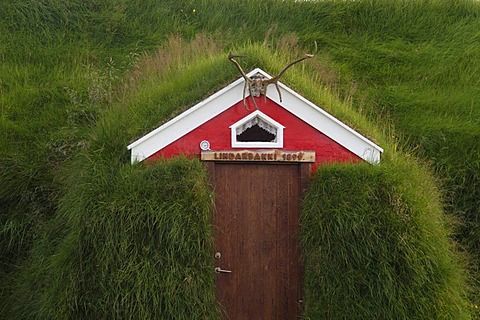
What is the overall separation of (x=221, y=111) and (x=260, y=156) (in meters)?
0.69

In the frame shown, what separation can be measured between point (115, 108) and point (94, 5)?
5440mm

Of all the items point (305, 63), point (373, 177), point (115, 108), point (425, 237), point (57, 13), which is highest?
point (57, 13)

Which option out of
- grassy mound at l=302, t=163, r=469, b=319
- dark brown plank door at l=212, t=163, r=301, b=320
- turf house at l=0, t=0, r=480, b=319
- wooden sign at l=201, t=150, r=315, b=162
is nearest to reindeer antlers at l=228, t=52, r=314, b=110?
turf house at l=0, t=0, r=480, b=319

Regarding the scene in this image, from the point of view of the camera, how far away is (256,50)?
24.2 ft

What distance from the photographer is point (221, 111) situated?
6188mm

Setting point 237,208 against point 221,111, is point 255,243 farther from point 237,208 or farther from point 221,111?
point 221,111

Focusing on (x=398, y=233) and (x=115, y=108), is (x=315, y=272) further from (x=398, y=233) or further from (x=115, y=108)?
(x=115, y=108)

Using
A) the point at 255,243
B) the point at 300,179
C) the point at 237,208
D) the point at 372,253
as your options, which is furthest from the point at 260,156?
the point at 372,253

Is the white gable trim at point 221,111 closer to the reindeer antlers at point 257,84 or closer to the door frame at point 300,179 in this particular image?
the reindeer antlers at point 257,84

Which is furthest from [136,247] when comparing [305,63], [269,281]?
[305,63]

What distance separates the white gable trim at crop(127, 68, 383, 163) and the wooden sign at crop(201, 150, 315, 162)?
0.36 m

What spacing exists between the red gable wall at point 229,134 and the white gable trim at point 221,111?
0.05 m

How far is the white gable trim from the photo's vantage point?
20.1ft

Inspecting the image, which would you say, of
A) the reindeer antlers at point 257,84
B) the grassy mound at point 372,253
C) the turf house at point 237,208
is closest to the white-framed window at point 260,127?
the turf house at point 237,208
